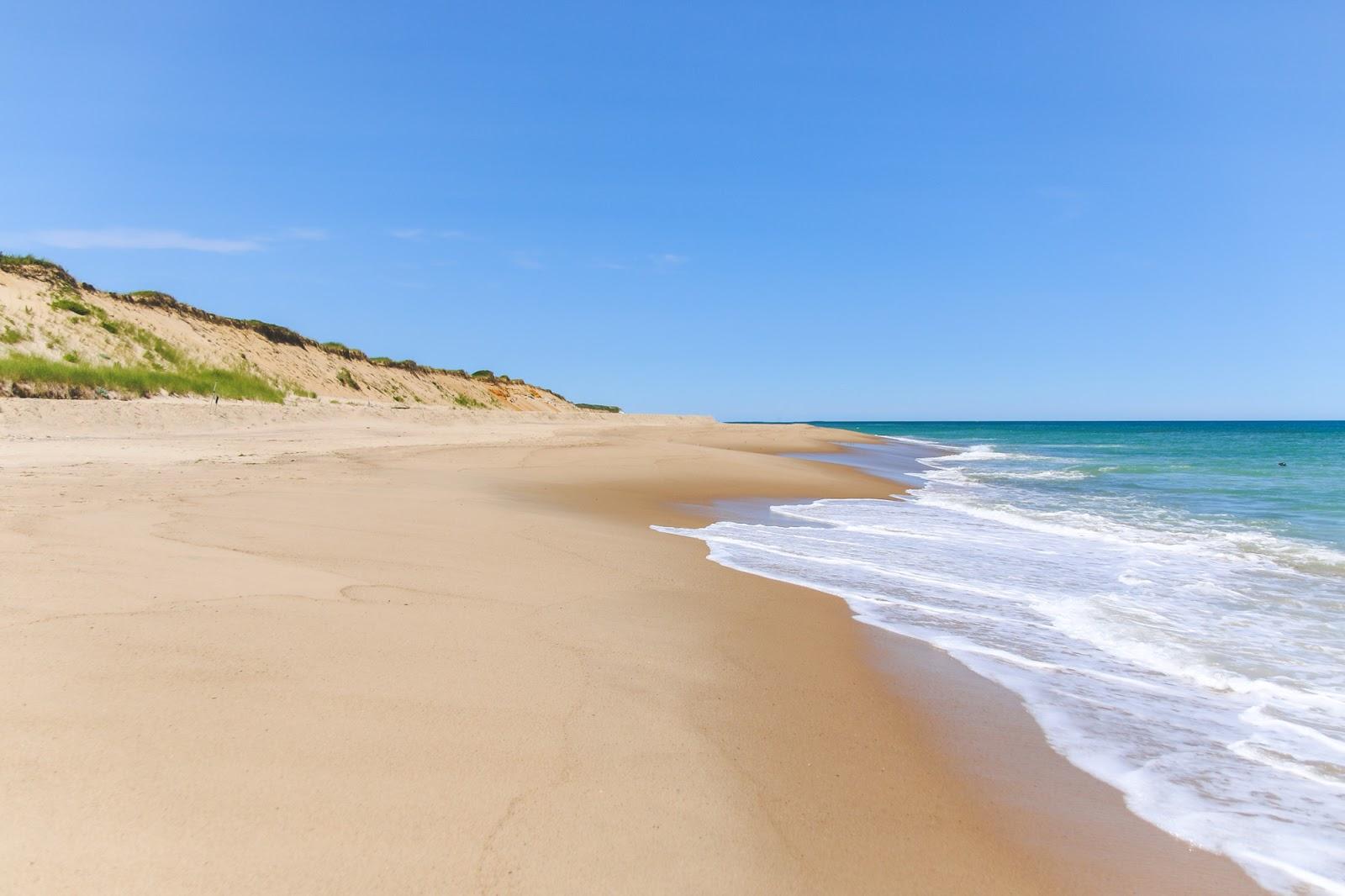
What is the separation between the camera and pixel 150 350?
23969 millimetres

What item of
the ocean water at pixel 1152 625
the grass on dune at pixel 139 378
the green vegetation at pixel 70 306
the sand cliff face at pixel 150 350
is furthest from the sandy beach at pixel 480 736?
the green vegetation at pixel 70 306

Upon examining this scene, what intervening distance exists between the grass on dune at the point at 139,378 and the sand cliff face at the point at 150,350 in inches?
1.7

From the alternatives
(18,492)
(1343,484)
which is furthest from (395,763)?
(1343,484)

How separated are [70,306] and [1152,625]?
2877 cm

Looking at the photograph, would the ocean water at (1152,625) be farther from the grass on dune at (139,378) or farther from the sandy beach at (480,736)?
the grass on dune at (139,378)

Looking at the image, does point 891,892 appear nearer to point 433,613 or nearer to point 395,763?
point 395,763

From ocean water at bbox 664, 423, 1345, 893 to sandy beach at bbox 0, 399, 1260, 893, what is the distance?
35 cm

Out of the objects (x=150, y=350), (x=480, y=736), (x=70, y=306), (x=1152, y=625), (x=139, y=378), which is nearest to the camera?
(x=480, y=736)

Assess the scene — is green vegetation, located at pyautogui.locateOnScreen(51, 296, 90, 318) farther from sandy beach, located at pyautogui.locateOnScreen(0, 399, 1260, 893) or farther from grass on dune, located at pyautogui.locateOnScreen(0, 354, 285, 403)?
sandy beach, located at pyautogui.locateOnScreen(0, 399, 1260, 893)

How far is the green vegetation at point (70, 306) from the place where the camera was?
22.8 m

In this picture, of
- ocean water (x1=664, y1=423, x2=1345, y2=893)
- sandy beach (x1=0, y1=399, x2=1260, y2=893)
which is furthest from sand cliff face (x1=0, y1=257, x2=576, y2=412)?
ocean water (x1=664, y1=423, x2=1345, y2=893)

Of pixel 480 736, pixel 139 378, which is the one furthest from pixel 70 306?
pixel 480 736

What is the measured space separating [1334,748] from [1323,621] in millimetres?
3151

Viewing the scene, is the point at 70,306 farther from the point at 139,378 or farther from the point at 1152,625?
the point at 1152,625
